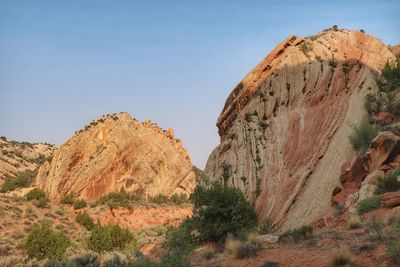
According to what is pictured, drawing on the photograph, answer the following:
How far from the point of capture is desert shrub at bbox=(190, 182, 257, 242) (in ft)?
82.3

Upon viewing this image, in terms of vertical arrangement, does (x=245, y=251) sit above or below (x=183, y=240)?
below

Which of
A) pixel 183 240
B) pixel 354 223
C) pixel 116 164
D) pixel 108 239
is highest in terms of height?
pixel 116 164

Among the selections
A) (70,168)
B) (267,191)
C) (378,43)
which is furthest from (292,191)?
(70,168)

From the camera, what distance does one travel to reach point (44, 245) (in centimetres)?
3048

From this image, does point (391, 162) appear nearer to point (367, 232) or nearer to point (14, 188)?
point (367, 232)

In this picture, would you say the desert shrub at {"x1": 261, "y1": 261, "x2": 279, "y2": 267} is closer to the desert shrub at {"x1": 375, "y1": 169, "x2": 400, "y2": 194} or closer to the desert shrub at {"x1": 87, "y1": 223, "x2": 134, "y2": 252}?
the desert shrub at {"x1": 375, "y1": 169, "x2": 400, "y2": 194}

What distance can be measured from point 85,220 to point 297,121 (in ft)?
97.8

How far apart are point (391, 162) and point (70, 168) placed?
45.1 metres

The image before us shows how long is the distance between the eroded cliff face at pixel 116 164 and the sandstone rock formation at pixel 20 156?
15.0m

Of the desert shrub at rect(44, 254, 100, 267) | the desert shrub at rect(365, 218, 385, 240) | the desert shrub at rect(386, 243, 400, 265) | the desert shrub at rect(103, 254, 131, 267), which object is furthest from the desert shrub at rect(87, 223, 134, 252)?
the desert shrub at rect(386, 243, 400, 265)

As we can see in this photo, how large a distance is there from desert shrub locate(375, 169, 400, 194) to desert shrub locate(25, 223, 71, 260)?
20.3 m

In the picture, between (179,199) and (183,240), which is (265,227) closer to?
(183,240)

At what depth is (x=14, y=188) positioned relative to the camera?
6200cm

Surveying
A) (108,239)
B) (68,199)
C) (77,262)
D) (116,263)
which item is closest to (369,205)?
(116,263)
